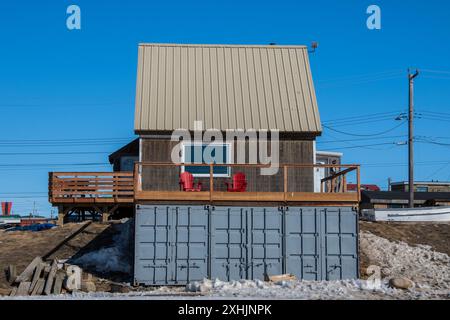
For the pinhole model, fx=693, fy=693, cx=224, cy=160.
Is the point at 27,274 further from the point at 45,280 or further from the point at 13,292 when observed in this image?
the point at 13,292

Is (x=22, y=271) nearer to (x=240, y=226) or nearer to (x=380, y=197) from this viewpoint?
(x=240, y=226)

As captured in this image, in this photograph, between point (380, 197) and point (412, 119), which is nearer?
point (412, 119)

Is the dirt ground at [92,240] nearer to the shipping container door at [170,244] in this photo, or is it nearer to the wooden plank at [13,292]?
A: the wooden plank at [13,292]

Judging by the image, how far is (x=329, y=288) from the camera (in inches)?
726

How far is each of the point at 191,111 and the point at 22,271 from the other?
822 centimetres

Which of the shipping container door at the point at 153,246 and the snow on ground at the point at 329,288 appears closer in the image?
the snow on ground at the point at 329,288

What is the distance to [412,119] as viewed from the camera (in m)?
39.5

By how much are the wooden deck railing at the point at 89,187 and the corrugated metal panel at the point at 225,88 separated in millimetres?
4693

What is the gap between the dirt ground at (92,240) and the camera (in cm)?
2355

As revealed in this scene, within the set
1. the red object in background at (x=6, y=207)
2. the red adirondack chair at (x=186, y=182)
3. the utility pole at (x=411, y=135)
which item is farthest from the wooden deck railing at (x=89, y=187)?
the red object in background at (x=6, y=207)

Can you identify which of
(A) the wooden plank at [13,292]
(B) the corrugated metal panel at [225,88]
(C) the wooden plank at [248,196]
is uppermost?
(B) the corrugated metal panel at [225,88]

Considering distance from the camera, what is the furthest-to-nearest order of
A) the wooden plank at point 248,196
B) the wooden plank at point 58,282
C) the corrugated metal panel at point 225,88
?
the corrugated metal panel at point 225,88, the wooden plank at point 248,196, the wooden plank at point 58,282

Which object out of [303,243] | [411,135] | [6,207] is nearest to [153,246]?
[303,243]
